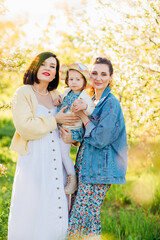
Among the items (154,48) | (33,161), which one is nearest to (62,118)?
(33,161)

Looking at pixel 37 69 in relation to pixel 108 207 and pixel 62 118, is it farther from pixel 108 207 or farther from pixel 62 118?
pixel 108 207

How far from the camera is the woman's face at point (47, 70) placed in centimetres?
325

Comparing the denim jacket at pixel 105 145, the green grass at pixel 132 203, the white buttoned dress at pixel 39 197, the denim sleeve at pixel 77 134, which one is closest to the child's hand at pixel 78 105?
the denim jacket at pixel 105 145

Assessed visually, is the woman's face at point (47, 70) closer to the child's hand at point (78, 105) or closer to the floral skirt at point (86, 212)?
the child's hand at point (78, 105)

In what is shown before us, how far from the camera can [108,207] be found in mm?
5289

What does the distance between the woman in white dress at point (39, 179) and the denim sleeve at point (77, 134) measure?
0.31ft

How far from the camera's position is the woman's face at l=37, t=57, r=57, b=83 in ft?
10.7

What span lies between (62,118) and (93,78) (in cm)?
51

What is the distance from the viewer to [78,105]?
10.1 feet

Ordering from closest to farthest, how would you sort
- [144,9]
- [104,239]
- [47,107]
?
[47,107] → [104,239] → [144,9]

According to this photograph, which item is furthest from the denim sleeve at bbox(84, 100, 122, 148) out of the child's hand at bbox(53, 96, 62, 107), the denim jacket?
the child's hand at bbox(53, 96, 62, 107)

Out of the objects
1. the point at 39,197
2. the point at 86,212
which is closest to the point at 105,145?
the point at 86,212

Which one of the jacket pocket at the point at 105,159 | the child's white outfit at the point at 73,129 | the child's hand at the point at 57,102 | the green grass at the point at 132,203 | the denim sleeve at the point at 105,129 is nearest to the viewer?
the denim sleeve at the point at 105,129

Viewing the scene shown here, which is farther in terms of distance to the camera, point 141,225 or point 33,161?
point 141,225
